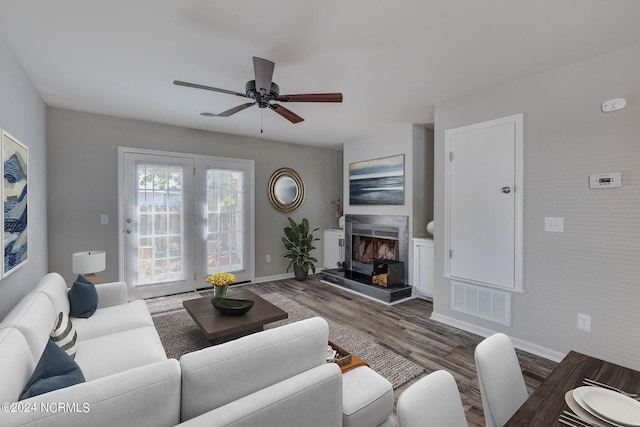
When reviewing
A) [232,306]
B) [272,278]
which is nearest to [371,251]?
[272,278]

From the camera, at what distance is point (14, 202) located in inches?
85.5

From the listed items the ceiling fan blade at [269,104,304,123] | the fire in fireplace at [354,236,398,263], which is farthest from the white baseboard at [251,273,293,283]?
the ceiling fan blade at [269,104,304,123]

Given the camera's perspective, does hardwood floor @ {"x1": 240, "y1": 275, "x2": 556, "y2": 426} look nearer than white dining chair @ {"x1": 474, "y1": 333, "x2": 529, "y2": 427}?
No

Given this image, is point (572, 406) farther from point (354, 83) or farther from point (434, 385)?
point (354, 83)

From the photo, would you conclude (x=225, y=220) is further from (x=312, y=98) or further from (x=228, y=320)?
(x=312, y=98)

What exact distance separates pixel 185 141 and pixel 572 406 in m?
4.84

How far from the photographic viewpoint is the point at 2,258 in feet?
6.23

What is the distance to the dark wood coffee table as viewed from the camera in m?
2.35

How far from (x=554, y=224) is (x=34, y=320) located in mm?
3769

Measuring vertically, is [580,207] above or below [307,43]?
below

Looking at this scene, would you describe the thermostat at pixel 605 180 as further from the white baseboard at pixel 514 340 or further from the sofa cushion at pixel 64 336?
the sofa cushion at pixel 64 336

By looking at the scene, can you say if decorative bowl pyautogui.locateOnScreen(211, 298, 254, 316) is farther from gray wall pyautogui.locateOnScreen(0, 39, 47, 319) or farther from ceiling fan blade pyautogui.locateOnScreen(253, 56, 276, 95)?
ceiling fan blade pyautogui.locateOnScreen(253, 56, 276, 95)

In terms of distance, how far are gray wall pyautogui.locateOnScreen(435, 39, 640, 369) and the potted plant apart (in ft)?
10.4

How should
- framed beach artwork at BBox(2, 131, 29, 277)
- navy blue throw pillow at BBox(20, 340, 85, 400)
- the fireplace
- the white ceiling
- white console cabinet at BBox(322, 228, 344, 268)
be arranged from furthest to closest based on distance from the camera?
white console cabinet at BBox(322, 228, 344, 268)
the fireplace
framed beach artwork at BBox(2, 131, 29, 277)
the white ceiling
navy blue throw pillow at BBox(20, 340, 85, 400)
